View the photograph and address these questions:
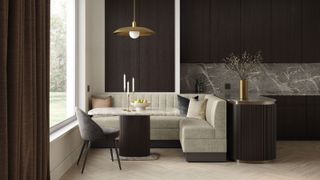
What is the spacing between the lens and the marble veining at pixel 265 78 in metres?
7.98

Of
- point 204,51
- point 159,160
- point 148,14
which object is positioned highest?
point 148,14

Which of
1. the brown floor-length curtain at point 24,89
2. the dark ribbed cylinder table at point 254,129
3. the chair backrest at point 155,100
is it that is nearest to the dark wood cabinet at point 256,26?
the chair backrest at point 155,100

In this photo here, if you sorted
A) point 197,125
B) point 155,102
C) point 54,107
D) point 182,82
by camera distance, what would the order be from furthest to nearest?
point 182,82, point 155,102, point 197,125, point 54,107

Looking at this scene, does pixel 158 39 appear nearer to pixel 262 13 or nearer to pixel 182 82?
pixel 182 82

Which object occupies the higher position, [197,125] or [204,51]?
[204,51]

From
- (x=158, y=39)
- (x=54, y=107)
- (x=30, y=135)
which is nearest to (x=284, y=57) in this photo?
(x=158, y=39)

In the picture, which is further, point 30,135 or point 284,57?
point 284,57

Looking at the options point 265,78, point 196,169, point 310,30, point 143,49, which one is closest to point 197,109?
point 196,169

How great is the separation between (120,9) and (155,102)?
1.78 metres

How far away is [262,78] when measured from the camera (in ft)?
26.3

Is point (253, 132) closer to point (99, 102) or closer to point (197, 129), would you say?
point (197, 129)

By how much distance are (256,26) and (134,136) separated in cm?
341

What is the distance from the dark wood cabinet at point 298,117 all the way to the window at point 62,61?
11.8 feet

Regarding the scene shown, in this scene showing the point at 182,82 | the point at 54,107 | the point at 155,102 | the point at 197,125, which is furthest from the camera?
the point at 182,82
